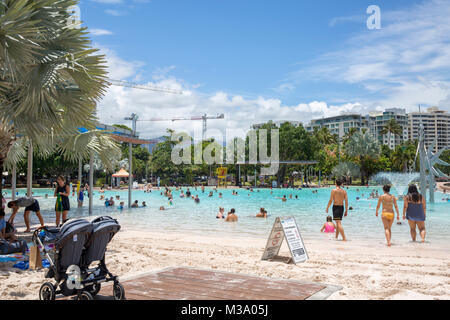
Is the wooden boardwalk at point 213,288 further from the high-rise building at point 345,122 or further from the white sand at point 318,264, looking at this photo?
the high-rise building at point 345,122

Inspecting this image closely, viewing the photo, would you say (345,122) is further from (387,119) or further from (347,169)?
(347,169)

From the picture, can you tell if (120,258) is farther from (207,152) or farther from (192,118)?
(192,118)

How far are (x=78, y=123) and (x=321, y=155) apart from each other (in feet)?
220

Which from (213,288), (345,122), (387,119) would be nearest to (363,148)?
(213,288)

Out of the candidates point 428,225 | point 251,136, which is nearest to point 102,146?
point 428,225

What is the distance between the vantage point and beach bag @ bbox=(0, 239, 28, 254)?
21.5 ft

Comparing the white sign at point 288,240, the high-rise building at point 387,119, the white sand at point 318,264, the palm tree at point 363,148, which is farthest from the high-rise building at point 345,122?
the white sign at point 288,240

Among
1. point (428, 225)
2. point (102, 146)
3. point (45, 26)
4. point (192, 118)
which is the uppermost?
point (192, 118)

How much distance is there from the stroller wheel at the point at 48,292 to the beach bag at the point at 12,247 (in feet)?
9.43

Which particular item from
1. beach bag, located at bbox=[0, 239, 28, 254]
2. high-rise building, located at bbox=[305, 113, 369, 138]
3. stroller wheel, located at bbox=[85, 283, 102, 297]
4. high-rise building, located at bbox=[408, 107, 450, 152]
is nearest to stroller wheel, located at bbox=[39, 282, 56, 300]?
stroller wheel, located at bbox=[85, 283, 102, 297]

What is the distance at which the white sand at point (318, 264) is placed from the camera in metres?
5.05

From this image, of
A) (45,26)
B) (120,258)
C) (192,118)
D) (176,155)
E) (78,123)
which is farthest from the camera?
(192,118)

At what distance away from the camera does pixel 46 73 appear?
251 inches

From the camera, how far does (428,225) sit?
15.8m
